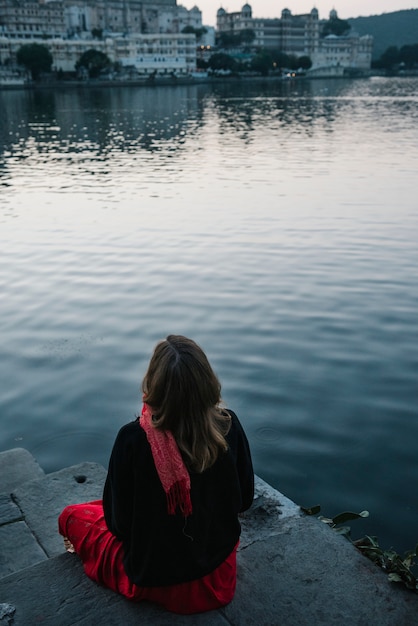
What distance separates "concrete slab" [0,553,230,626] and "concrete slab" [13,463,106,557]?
494 millimetres

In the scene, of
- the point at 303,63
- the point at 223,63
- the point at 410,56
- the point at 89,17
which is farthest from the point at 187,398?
the point at 410,56

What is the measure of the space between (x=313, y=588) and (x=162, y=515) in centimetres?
81

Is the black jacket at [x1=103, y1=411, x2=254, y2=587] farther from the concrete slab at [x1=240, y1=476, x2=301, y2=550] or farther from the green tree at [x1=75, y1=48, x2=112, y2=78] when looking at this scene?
the green tree at [x1=75, y1=48, x2=112, y2=78]

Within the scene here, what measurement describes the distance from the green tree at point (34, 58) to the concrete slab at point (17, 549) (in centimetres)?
10642

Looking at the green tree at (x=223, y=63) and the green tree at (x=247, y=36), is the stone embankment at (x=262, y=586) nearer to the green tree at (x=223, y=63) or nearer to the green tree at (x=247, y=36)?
the green tree at (x=223, y=63)

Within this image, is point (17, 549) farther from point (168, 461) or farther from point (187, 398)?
point (187, 398)

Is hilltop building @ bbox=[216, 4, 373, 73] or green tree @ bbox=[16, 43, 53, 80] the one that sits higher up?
hilltop building @ bbox=[216, 4, 373, 73]

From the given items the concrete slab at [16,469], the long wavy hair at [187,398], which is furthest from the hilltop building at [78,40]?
the long wavy hair at [187,398]

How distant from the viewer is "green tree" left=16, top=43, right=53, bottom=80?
9862 centimetres

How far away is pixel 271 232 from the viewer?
11.6 meters

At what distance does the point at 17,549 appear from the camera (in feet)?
10.6

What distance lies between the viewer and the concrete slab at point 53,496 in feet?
11.0

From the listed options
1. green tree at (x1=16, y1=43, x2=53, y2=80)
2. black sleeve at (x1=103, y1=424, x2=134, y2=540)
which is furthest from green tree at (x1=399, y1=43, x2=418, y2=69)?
black sleeve at (x1=103, y1=424, x2=134, y2=540)

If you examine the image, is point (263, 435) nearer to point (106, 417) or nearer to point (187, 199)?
point (106, 417)
